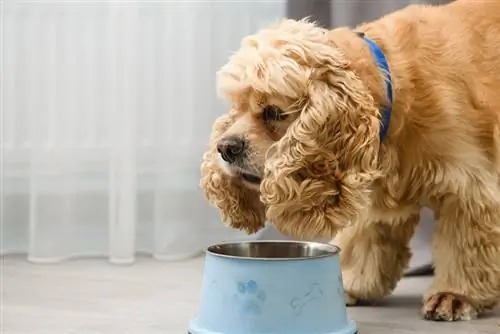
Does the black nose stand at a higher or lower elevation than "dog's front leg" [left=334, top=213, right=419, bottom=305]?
higher

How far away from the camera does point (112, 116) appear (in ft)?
7.88

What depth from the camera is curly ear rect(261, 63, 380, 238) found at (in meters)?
1.37

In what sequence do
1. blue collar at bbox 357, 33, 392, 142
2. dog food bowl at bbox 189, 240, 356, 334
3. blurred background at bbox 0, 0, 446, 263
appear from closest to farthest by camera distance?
dog food bowl at bbox 189, 240, 356, 334
blue collar at bbox 357, 33, 392, 142
blurred background at bbox 0, 0, 446, 263

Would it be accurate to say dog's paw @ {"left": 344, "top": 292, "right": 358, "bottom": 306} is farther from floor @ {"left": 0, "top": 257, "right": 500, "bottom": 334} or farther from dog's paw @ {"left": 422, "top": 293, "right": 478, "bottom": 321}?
dog's paw @ {"left": 422, "top": 293, "right": 478, "bottom": 321}

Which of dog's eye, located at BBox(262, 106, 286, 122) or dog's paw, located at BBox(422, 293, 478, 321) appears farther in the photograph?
dog's paw, located at BBox(422, 293, 478, 321)

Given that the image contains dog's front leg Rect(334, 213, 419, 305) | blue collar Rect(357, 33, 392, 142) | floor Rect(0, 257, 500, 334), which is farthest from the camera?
dog's front leg Rect(334, 213, 419, 305)

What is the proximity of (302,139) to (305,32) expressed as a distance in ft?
0.62

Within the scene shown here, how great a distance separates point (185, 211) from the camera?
246 cm

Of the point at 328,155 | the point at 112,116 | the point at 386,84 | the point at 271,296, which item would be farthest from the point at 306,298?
the point at 112,116

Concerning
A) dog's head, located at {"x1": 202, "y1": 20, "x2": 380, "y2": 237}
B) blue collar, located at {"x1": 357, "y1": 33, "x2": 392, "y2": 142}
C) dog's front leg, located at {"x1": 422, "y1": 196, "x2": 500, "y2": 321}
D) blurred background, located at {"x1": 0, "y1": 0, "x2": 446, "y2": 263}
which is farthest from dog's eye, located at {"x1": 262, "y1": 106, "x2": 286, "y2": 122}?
blurred background, located at {"x1": 0, "y1": 0, "x2": 446, "y2": 263}

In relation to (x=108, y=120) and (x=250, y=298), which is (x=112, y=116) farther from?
(x=250, y=298)

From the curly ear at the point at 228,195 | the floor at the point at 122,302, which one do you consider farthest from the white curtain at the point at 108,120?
the curly ear at the point at 228,195

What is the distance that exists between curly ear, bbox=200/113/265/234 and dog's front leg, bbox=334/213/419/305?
0.29 metres

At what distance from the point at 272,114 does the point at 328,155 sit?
0.36 ft
